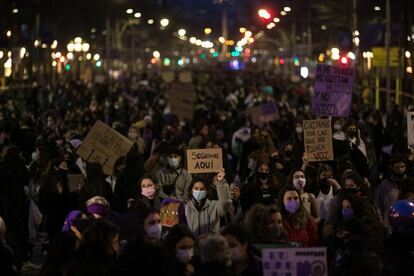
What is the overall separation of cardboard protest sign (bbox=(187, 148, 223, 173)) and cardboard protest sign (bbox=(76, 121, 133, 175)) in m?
2.31

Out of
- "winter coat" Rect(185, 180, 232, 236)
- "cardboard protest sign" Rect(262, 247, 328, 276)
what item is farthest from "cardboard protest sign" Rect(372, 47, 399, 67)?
"cardboard protest sign" Rect(262, 247, 328, 276)

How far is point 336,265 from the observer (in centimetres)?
948

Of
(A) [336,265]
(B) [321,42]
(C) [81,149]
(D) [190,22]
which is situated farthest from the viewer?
(D) [190,22]

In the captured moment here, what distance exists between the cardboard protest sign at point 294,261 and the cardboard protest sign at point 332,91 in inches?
374

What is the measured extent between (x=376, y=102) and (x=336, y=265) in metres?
33.0

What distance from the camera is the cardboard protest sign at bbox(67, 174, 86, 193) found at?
15.4 metres

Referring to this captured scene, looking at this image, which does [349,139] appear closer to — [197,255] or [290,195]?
[290,195]

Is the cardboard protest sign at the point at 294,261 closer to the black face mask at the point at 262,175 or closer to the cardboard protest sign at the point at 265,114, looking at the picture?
the black face mask at the point at 262,175

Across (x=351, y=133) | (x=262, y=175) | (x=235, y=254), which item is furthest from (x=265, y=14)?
(x=235, y=254)

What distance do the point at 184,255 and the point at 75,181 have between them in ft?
22.0

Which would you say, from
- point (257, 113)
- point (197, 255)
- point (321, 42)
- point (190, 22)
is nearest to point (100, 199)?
point (197, 255)

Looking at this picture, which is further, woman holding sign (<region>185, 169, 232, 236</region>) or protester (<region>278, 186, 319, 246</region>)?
woman holding sign (<region>185, 169, 232, 236</region>)

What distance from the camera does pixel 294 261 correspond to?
8961mm

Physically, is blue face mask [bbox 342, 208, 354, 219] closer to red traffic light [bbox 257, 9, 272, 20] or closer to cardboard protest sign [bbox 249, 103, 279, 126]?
red traffic light [bbox 257, 9, 272, 20]
